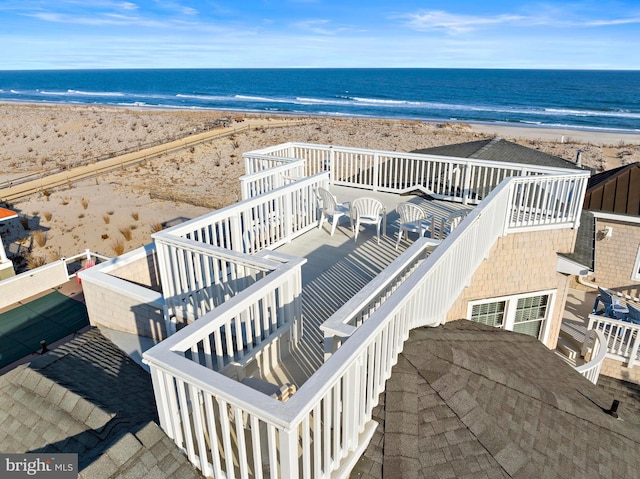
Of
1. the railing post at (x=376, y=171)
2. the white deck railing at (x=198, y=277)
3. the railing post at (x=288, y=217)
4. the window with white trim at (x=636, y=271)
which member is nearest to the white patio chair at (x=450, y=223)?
the railing post at (x=288, y=217)

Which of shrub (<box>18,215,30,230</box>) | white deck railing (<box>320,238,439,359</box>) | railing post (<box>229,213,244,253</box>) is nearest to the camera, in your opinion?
white deck railing (<box>320,238,439,359</box>)

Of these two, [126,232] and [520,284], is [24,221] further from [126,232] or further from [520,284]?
[520,284]

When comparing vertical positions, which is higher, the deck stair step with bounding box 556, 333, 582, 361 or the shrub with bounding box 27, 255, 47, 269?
the shrub with bounding box 27, 255, 47, 269

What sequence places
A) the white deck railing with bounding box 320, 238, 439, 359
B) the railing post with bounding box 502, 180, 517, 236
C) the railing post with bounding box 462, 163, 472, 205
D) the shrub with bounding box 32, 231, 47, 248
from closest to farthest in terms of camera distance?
the white deck railing with bounding box 320, 238, 439, 359
the railing post with bounding box 502, 180, 517, 236
the railing post with bounding box 462, 163, 472, 205
the shrub with bounding box 32, 231, 47, 248

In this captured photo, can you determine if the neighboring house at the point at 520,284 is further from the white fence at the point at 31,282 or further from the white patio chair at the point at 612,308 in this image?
the white fence at the point at 31,282

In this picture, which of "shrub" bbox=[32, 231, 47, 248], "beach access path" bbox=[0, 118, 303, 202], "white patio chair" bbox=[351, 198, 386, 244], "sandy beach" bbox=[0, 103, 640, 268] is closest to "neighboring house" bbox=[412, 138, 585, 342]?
"white patio chair" bbox=[351, 198, 386, 244]

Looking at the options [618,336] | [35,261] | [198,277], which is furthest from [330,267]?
[35,261]

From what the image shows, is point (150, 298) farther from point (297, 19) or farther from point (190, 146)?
point (297, 19)

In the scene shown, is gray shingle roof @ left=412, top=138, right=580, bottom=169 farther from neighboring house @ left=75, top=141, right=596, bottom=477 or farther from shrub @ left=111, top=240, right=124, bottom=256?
shrub @ left=111, top=240, right=124, bottom=256
